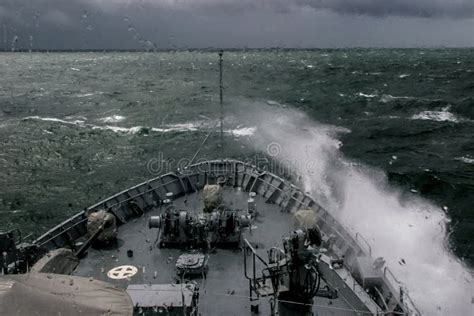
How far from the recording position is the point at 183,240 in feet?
65.7

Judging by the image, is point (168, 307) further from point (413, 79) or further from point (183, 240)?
point (413, 79)

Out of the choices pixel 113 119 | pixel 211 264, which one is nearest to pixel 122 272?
pixel 211 264

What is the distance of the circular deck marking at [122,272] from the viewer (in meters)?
18.0

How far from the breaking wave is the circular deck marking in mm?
16802

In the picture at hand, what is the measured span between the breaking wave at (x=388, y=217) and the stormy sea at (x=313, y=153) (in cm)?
11

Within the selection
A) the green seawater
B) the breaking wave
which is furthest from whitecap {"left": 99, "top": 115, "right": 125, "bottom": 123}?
the breaking wave

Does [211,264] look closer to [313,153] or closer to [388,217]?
[388,217]

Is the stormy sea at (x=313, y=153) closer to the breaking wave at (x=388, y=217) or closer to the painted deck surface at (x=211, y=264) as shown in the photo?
the breaking wave at (x=388, y=217)

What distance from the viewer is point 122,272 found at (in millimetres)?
18250

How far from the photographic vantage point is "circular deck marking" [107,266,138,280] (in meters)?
18.0

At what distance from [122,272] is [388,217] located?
82.0 ft

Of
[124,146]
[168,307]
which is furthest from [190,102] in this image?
[168,307]

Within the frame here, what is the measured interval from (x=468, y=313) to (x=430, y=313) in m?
2.31

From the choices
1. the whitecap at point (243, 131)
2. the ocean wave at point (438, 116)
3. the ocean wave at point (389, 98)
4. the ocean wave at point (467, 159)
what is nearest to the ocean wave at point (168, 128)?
the whitecap at point (243, 131)
